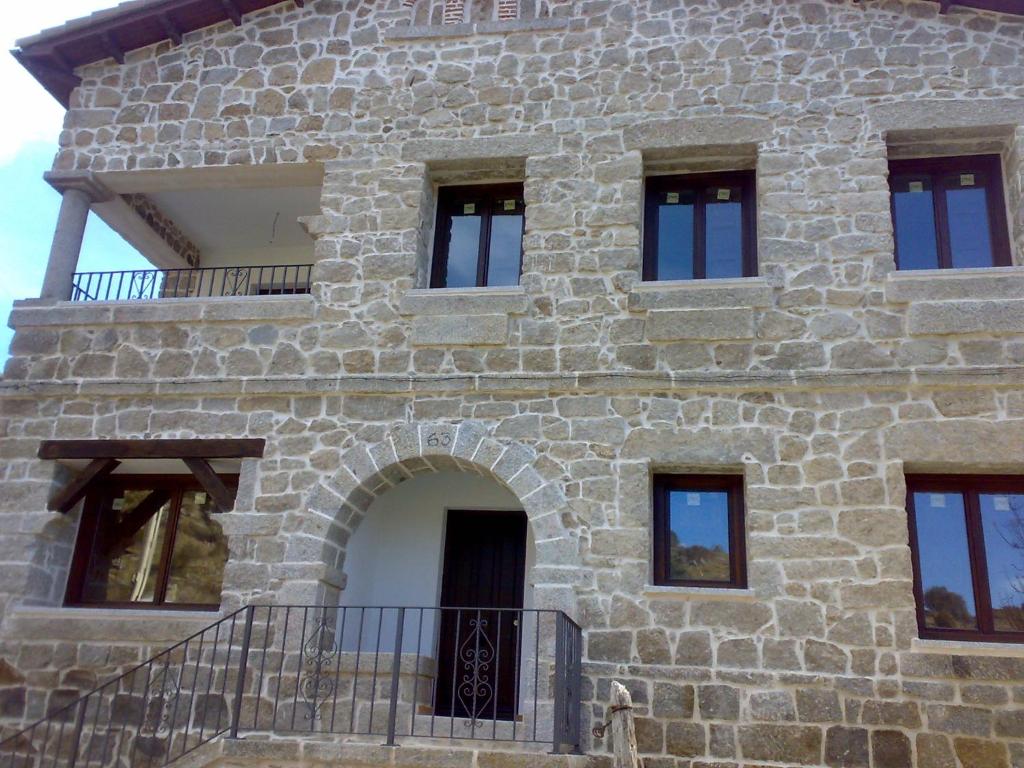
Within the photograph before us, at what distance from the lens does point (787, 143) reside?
8.55m

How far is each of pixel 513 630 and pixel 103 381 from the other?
4493 millimetres

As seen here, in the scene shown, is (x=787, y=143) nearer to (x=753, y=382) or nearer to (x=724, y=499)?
(x=753, y=382)

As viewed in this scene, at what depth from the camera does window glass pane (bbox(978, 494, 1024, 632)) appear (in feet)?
23.7

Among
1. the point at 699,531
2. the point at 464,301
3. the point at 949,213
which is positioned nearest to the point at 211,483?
the point at 464,301

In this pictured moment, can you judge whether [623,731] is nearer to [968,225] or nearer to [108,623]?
[108,623]

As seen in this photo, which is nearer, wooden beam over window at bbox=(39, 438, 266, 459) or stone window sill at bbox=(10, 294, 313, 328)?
wooden beam over window at bbox=(39, 438, 266, 459)

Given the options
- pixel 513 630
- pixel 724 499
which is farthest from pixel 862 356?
pixel 513 630

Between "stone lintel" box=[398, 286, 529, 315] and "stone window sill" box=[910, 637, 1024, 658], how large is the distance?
4098 mm

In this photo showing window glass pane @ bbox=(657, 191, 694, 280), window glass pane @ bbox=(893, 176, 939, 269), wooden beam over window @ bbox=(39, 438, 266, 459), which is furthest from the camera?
window glass pane @ bbox=(657, 191, 694, 280)

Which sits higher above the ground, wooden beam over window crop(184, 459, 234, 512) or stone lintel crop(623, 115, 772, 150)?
stone lintel crop(623, 115, 772, 150)

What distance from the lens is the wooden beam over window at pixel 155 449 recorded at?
852cm

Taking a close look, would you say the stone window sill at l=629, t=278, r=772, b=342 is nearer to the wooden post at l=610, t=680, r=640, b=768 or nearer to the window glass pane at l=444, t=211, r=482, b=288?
the window glass pane at l=444, t=211, r=482, b=288

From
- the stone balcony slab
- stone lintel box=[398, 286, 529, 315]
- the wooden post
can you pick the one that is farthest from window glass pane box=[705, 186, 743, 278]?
the wooden post

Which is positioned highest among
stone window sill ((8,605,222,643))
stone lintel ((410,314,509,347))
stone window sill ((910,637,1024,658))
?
stone lintel ((410,314,509,347))
